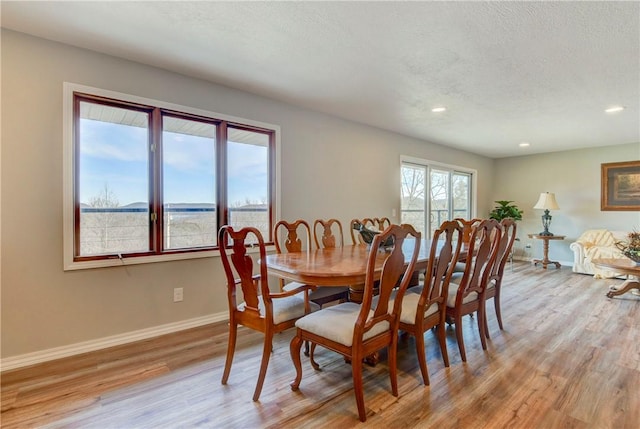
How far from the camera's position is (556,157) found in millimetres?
6699

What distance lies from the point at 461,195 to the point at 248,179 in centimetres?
517

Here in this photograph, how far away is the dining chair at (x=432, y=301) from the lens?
200 cm

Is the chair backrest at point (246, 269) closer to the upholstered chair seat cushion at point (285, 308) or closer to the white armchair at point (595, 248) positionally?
the upholstered chair seat cushion at point (285, 308)

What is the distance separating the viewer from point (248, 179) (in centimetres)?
349

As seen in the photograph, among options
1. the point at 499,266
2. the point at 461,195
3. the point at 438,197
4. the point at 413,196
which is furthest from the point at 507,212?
the point at 499,266

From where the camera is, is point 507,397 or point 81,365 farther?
point 81,365

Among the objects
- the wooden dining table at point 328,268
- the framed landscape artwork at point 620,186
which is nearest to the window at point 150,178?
the wooden dining table at point 328,268

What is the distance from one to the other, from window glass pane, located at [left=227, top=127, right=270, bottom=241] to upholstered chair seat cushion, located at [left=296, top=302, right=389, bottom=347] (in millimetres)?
1769

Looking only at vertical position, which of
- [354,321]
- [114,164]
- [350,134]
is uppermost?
[350,134]

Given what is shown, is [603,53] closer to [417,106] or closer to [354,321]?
[417,106]

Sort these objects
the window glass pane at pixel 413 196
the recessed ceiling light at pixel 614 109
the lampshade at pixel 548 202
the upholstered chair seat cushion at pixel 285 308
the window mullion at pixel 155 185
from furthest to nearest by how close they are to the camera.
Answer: the lampshade at pixel 548 202
the window glass pane at pixel 413 196
the recessed ceiling light at pixel 614 109
the window mullion at pixel 155 185
the upholstered chair seat cushion at pixel 285 308

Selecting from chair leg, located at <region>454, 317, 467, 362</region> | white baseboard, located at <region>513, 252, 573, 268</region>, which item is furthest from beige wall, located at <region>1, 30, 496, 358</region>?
white baseboard, located at <region>513, 252, 573, 268</region>

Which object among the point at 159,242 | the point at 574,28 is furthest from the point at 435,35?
the point at 159,242

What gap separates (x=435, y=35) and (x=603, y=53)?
138 centimetres
